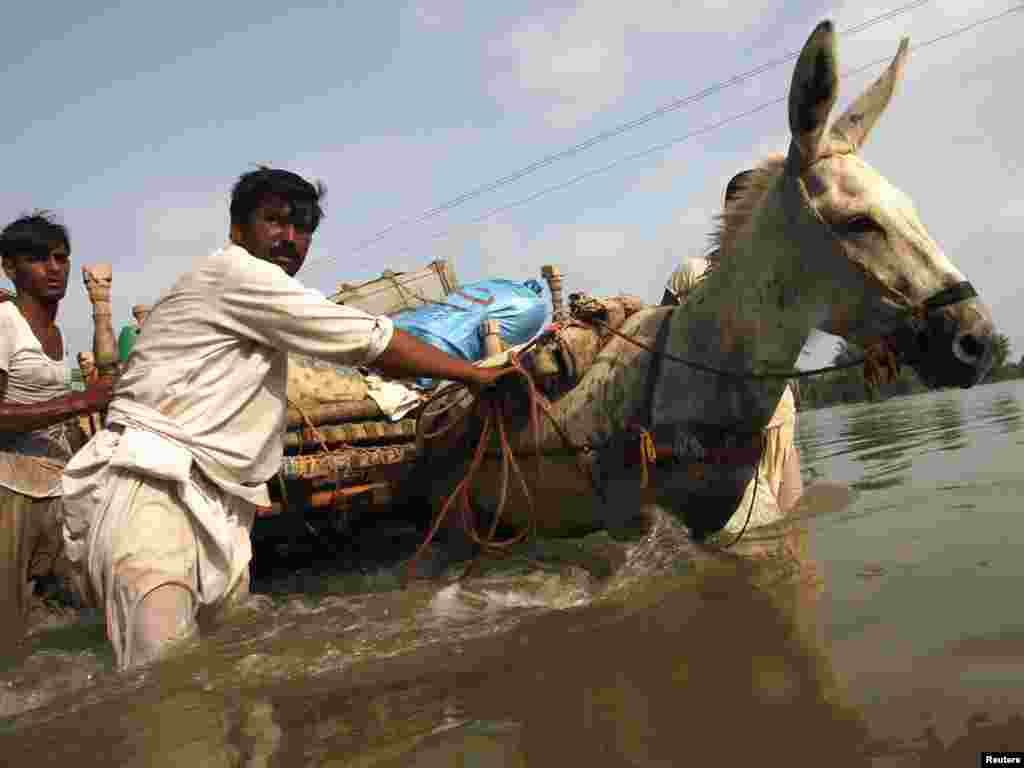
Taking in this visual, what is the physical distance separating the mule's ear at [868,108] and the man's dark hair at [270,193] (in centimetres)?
181

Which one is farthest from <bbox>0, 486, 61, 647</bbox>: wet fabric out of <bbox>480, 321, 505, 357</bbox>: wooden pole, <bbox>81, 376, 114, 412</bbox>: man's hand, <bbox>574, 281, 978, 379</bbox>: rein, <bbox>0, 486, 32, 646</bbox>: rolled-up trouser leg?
<bbox>574, 281, 978, 379</bbox>: rein

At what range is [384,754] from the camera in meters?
1.45

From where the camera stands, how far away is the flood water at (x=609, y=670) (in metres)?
1.38

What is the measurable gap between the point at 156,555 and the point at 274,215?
1.20 m

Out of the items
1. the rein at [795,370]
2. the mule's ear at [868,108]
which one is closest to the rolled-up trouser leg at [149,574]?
the rein at [795,370]

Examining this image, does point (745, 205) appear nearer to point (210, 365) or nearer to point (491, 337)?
point (210, 365)

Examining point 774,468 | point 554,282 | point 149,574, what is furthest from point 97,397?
point 554,282

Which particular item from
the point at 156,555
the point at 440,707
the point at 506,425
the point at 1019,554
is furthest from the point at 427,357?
the point at 1019,554

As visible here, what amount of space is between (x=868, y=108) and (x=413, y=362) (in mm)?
1730

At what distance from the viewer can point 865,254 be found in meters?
2.30

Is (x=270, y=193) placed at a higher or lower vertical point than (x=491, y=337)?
higher

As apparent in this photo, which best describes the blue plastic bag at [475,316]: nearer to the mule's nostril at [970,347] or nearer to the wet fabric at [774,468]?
the wet fabric at [774,468]

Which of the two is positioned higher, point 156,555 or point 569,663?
point 156,555

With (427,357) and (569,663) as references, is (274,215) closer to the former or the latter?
(427,357)
